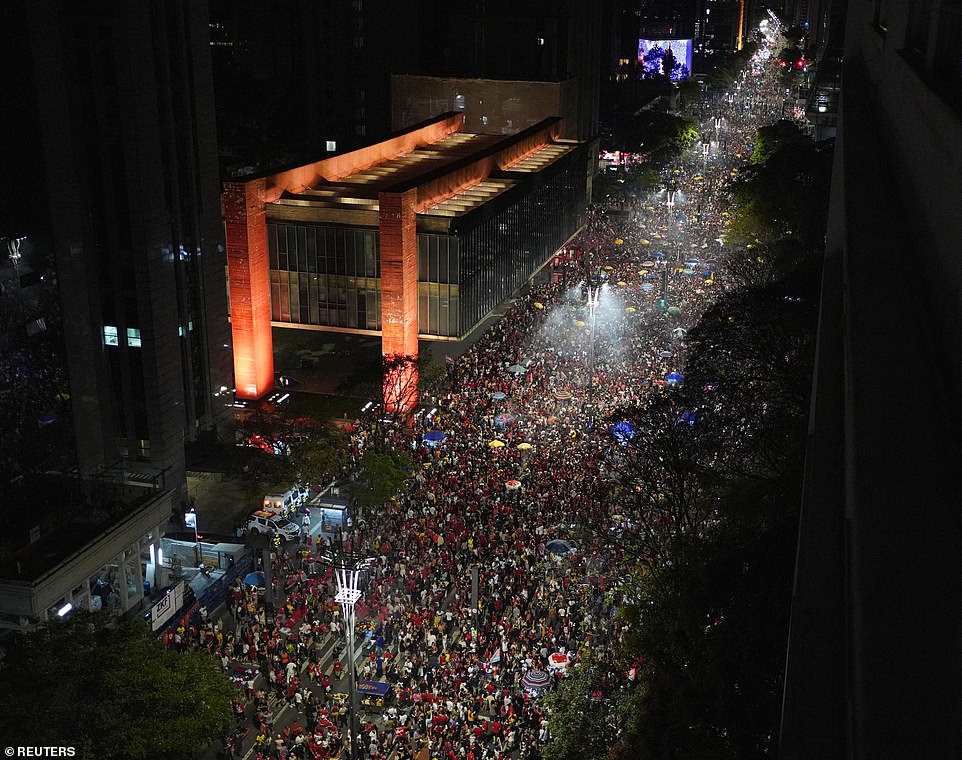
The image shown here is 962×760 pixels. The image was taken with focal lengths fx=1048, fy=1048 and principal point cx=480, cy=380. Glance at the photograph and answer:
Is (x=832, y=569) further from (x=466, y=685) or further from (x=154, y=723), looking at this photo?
(x=466, y=685)

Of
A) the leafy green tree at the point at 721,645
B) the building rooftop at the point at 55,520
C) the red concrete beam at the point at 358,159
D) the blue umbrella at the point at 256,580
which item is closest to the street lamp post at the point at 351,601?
the blue umbrella at the point at 256,580

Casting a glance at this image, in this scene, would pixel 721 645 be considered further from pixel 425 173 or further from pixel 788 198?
pixel 425 173

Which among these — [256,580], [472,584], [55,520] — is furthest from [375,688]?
[55,520]

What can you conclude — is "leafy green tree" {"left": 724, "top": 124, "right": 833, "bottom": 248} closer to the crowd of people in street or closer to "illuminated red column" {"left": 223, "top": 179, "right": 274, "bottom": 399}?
the crowd of people in street

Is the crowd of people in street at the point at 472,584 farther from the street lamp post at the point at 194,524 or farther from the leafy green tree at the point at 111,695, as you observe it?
the street lamp post at the point at 194,524

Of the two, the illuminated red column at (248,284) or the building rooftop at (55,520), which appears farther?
the illuminated red column at (248,284)

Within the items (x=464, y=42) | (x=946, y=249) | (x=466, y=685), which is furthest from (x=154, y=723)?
(x=464, y=42)

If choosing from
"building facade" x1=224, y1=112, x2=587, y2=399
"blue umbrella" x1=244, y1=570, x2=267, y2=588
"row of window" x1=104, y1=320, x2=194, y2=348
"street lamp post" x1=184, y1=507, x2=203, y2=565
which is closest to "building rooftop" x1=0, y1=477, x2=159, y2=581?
"street lamp post" x1=184, y1=507, x2=203, y2=565

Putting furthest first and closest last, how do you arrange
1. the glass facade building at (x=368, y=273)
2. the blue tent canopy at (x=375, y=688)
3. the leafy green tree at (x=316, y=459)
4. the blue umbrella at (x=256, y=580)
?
1. the glass facade building at (x=368, y=273)
2. the leafy green tree at (x=316, y=459)
3. the blue umbrella at (x=256, y=580)
4. the blue tent canopy at (x=375, y=688)
